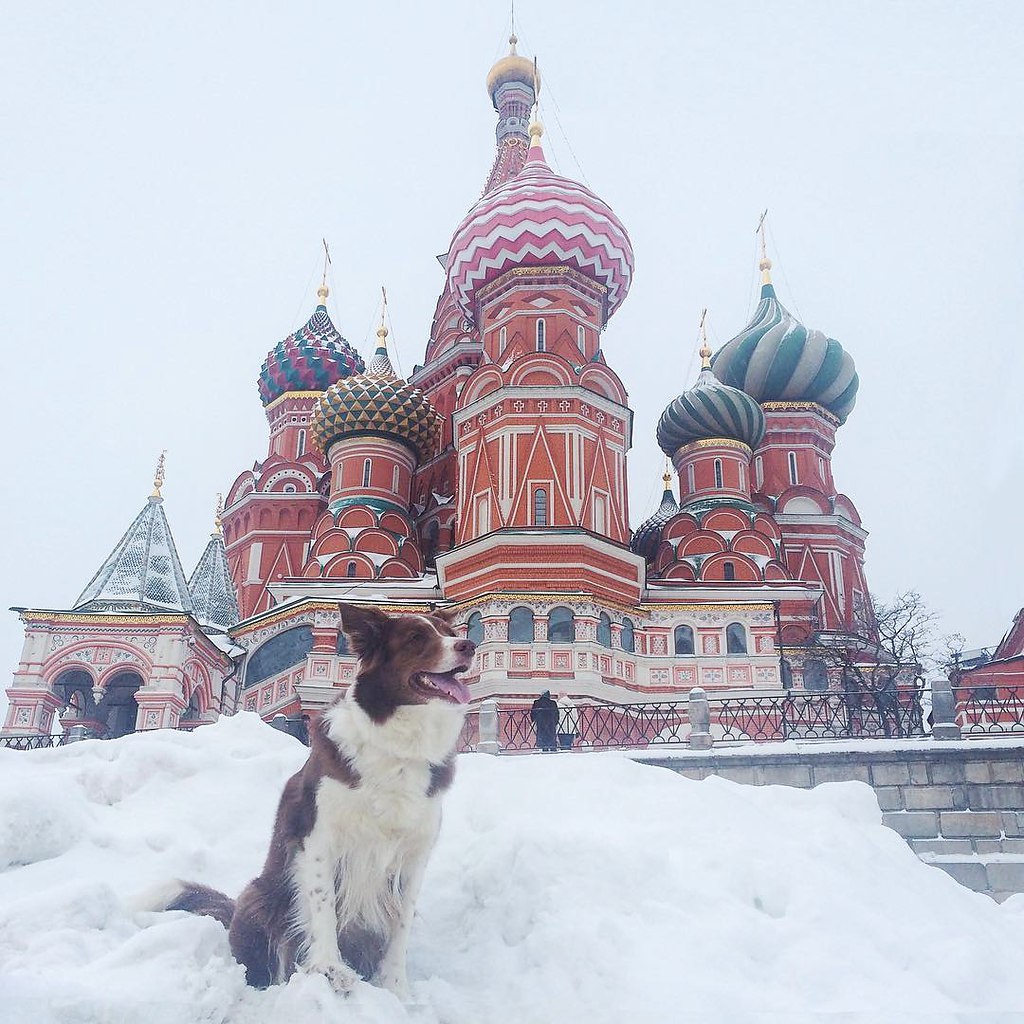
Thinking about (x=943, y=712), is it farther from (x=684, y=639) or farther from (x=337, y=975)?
(x=684, y=639)

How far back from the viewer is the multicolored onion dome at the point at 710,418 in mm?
25875

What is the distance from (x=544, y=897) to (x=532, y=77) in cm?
3701

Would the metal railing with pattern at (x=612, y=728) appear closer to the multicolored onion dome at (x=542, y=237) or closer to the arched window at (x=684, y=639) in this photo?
the arched window at (x=684, y=639)

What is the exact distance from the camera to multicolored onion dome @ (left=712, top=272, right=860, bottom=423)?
29.0 metres

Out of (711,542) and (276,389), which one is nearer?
(711,542)

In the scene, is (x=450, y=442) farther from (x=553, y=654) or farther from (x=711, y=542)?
(x=553, y=654)

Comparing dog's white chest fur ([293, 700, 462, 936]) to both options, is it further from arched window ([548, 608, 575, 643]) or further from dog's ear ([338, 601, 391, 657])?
arched window ([548, 608, 575, 643])

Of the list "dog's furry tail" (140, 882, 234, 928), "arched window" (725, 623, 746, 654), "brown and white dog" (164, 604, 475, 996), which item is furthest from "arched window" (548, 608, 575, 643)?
"brown and white dog" (164, 604, 475, 996)

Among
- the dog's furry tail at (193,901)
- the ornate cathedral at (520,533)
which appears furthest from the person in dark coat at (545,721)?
the dog's furry tail at (193,901)

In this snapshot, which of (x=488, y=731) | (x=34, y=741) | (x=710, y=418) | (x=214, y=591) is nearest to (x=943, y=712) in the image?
(x=488, y=731)

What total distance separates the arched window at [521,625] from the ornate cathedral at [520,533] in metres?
0.03

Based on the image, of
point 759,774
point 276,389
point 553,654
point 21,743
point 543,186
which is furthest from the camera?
point 276,389

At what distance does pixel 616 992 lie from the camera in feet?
13.4

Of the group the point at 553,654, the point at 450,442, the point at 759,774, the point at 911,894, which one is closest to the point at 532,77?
the point at 450,442
